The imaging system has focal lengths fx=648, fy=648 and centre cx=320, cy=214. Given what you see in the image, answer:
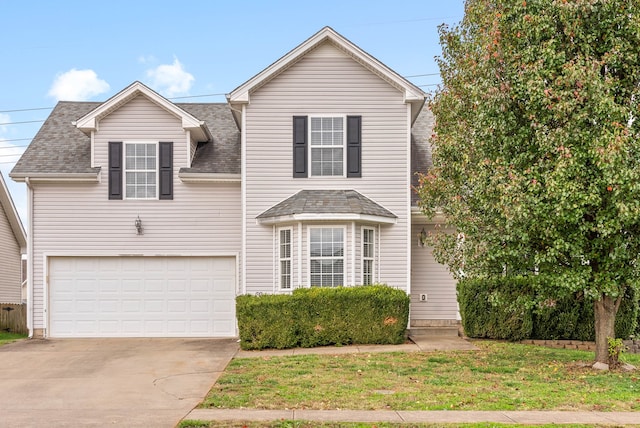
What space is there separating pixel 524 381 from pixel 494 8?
685cm

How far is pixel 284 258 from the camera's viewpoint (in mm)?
16031

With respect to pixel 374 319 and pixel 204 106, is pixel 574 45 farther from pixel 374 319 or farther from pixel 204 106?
pixel 204 106

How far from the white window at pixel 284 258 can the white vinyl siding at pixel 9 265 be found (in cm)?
1185

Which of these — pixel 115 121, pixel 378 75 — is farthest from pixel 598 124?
pixel 115 121

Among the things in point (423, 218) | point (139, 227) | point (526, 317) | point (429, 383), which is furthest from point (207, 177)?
point (429, 383)

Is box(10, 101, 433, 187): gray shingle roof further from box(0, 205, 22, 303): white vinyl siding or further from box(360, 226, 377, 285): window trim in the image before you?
box(0, 205, 22, 303): white vinyl siding

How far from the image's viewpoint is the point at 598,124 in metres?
10.4

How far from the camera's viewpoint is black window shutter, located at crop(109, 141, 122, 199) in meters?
17.0

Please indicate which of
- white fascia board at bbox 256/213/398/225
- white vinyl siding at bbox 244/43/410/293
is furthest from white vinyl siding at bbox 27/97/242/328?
white fascia board at bbox 256/213/398/225

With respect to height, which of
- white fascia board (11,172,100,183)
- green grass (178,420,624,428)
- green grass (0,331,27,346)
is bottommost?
green grass (0,331,27,346)

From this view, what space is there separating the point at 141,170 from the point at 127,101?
184cm

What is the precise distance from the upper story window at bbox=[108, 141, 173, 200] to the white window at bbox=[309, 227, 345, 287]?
4349 mm

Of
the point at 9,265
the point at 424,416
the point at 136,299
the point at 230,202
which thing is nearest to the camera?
the point at 424,416

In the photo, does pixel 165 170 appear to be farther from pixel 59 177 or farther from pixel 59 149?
pixel 59 149
